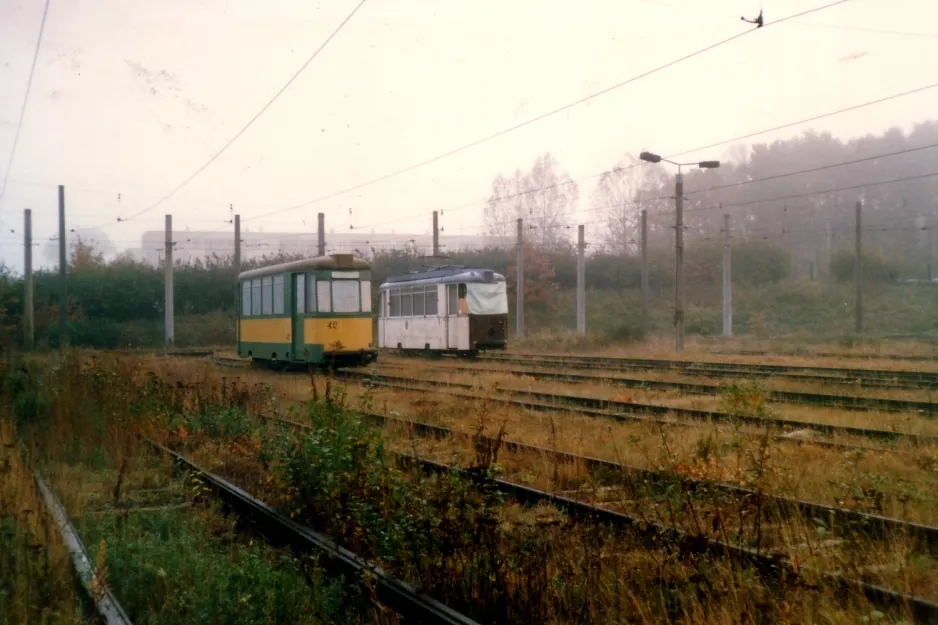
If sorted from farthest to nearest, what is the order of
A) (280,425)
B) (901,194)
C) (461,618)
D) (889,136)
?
(901,194) → (889,136) → (280,425) → (461,618)

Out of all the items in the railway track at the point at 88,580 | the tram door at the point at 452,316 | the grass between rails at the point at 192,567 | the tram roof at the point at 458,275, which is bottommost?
the grass between rails at the point at 192,567

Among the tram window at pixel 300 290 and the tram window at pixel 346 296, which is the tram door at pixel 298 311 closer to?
the tram window at pixel 300 290

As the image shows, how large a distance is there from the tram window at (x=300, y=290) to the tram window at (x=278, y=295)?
3.55 feet

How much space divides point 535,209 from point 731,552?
55824 millimetres

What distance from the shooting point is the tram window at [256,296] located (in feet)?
88.7

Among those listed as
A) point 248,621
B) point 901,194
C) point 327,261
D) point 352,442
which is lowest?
point 248,621

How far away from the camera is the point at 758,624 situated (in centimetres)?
473

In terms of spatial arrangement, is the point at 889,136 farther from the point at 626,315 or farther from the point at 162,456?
the point at 162,456

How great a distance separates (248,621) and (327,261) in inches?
740

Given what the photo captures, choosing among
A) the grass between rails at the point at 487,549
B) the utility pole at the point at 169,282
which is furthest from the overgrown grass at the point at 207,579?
the utility pole at the point at 169,282

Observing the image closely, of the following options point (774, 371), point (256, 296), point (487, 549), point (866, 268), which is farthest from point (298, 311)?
point (866, 268)

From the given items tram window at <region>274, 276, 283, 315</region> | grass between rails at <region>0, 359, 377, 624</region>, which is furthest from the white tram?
grass between rails at <region>0, 359, 377, 624</region>

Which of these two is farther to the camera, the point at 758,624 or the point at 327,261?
the point at 327,261

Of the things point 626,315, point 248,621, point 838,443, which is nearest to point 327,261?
point 838,443
